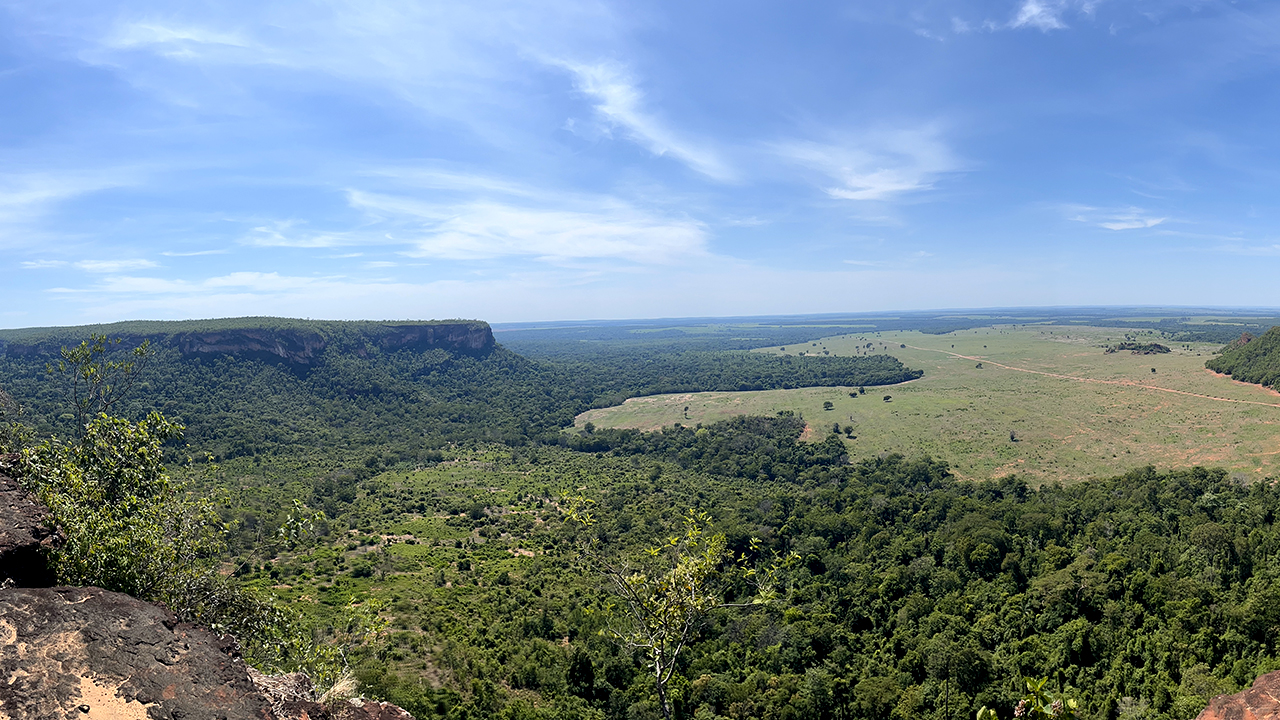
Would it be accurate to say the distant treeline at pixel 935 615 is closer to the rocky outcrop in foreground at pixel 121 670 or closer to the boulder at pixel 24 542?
the boulder at pixel 24 542

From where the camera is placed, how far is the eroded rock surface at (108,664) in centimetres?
758

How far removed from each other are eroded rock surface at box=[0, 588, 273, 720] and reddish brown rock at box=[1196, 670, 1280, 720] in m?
24.4

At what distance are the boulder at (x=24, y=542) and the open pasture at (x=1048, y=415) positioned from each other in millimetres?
80738

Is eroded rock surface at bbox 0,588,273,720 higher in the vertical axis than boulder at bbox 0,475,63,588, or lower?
lower

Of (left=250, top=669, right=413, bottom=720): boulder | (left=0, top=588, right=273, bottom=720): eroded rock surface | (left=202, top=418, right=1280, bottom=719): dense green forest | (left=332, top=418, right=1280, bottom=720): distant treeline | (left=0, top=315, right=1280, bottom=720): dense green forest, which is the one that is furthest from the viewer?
(left=202, top=418, right=1280, bottom=719): dense green forest

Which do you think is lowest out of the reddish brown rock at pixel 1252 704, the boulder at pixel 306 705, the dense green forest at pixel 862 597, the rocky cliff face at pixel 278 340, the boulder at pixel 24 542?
the dense green forest at pixel 862 597

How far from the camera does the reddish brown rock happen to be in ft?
50.3

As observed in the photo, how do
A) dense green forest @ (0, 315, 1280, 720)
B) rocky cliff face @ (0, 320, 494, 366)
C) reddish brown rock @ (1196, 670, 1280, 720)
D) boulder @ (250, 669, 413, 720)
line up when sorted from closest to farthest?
boulder @ (250, 669, 413, 720)
reddish brown rock @ (1196, 670, 1280, 720)
dense green forest @ (0, 315, 1280, 720)
rocky cliff face @ (0, 320, 494, 366)

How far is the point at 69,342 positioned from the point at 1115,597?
561ft

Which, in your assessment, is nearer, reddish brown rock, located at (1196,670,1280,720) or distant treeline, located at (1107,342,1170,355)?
reddish brown rock, located at (1196,670,1280,720)

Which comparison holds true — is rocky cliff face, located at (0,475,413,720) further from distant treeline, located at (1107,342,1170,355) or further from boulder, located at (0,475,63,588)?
distant treeline, located at (1107,342,1170,355)

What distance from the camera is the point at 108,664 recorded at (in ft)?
27.4

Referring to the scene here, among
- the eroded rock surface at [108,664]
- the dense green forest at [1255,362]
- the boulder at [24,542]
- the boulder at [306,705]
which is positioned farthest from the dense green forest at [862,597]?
the dense green forest at [1255,362]

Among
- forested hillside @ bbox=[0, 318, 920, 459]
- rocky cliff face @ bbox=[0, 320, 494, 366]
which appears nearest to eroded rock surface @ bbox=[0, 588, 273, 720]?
forested hillside @ bbox=[0, 318, 920, 459]
